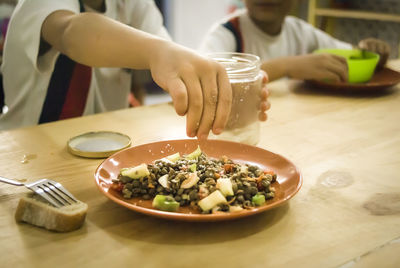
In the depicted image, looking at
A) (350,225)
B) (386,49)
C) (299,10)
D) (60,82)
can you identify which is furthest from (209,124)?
(299,10)

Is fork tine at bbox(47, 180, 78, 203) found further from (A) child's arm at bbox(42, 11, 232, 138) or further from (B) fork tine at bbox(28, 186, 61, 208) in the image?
(A) child's arm at bbox(42, 11, 232, 138)

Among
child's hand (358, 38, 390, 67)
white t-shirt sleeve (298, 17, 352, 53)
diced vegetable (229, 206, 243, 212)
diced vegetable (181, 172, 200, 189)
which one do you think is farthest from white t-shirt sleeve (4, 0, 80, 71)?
white t-shirt sleeve (298, 17, 352, 53)

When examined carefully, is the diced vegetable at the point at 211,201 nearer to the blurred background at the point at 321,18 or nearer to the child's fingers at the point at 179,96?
the child's fingers at the point at 179,96

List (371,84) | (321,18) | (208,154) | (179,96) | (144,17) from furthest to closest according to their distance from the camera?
(321,18), (144,17), (371,84), (208,154), (179,96)

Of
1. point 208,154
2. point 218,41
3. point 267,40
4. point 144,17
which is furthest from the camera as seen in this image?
point 267,40

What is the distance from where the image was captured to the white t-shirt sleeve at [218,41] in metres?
1.91

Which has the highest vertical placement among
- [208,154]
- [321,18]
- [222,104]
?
[222,104]

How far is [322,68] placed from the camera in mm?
1522

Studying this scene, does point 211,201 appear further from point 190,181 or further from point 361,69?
point 361,69

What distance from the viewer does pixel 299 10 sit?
4094 millimetres

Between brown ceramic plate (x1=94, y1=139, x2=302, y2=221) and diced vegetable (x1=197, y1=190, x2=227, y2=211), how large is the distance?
0.02 metres

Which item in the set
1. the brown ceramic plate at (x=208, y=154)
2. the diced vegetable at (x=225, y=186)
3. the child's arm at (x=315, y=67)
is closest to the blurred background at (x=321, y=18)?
the child's arm at (x=315, y=67)

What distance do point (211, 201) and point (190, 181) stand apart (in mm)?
72

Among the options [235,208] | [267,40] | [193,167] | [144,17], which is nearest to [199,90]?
[193,167]
